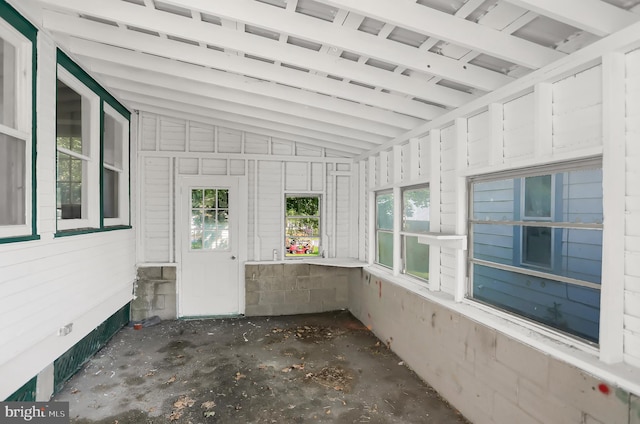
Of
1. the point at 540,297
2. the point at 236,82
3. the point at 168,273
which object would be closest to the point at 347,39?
the point at 236,82

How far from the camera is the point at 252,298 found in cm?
573

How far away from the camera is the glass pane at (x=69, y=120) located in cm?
342

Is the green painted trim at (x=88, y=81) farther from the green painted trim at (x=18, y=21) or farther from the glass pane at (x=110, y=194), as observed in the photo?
the glass pane at (x=110, y=194)

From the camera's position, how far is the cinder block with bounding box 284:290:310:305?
5.85 meters

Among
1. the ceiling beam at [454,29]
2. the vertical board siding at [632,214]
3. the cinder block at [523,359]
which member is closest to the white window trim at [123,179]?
the ceiling beam at [454,29]

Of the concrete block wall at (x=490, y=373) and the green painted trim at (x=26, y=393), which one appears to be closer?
the concrete block wall at (x=490, y=373)

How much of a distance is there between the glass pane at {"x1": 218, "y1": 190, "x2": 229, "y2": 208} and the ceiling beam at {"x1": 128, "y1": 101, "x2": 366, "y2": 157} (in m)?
1.08

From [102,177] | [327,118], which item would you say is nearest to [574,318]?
[327,118]

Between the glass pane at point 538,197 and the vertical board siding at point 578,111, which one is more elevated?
the vertical board siding at point 578,111

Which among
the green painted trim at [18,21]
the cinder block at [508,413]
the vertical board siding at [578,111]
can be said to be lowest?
the cinder block at [508,413]

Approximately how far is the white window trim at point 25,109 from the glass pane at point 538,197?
4216 millimetres

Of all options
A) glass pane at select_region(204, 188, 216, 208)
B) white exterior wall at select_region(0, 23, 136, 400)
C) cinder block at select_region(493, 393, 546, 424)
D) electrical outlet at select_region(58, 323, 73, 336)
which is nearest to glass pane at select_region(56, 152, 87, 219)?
white exterior wall at select_region(0, 23, 136, 400)

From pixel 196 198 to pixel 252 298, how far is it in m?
1.93

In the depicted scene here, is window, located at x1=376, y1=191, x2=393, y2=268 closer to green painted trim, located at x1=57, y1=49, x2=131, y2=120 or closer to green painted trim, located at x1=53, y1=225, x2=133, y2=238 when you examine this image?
green painted trim, located at x1=53, y1=225, x2=133, y2=238
